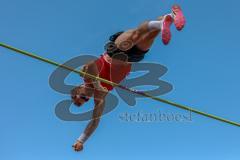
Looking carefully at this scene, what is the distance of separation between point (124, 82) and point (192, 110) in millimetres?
1316

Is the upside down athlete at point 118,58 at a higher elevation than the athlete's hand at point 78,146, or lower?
higher

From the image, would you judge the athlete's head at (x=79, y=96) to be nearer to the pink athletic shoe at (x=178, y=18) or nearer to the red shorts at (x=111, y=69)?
the red shorts at (x=111, y=69)

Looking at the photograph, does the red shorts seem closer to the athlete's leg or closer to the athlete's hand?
the athlete's leg

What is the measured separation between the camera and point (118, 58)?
783cm

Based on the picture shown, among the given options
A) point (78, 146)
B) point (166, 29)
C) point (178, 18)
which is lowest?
point (78, 146)

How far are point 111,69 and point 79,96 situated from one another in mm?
877

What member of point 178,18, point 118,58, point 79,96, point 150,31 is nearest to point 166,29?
point 178,18

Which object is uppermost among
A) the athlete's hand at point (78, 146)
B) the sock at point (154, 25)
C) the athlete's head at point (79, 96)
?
the sock at point (154, 25)

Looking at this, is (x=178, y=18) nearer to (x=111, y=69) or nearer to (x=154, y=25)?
(x=154, y=25)

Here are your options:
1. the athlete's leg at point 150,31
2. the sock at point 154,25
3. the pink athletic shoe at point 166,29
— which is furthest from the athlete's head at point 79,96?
the pink athletic shoe at point 166,29

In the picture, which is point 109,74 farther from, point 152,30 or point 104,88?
point 152,30

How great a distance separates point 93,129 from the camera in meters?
Result: 7.48

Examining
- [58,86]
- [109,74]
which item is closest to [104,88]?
[109,74]

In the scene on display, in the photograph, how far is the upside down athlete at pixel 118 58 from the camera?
6930 millimetres
